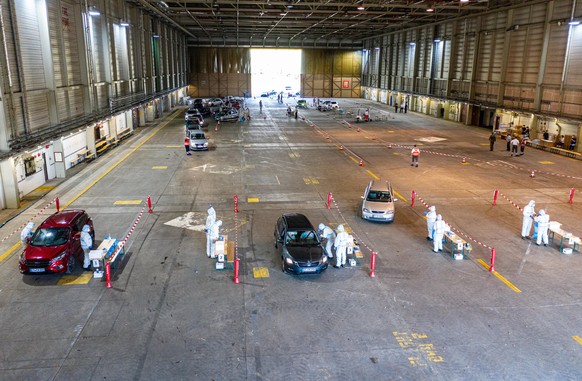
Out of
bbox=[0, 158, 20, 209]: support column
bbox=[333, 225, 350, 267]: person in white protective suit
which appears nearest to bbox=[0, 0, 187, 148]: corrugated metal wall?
bbox=[0, 158, 20, 209]: support column

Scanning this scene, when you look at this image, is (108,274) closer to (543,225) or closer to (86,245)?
(86,245)

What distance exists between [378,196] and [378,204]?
0.65m

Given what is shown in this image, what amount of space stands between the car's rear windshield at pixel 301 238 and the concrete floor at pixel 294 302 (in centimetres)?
108

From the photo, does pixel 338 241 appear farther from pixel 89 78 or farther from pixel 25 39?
pixel 89 78

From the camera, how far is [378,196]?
19.5 metres

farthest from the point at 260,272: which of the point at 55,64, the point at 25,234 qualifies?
the point at 55,64

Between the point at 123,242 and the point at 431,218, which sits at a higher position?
the point at 431,218

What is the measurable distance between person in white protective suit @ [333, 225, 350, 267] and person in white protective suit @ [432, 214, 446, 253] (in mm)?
3423

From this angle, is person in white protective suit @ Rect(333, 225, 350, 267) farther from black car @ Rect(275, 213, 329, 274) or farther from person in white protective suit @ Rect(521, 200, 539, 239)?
person in white protective suit @ Rect(521, 200, 539, 239)

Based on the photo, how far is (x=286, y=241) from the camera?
1460 centimetres

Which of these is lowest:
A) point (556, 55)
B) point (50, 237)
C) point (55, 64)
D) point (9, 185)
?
point (50, 237)

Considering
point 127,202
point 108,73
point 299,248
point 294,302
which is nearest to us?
point 294,302

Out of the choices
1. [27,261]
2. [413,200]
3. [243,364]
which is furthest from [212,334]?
[413,200]

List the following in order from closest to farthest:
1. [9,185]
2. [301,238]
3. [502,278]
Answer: [502,278]
[301,238]
[9,185]
